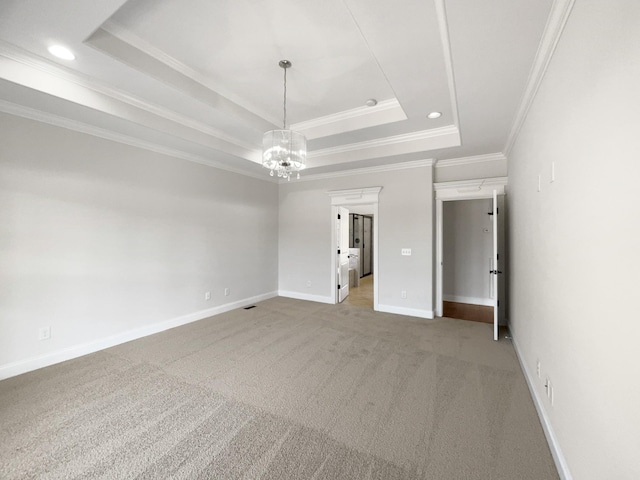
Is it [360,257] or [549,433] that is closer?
[549,433]

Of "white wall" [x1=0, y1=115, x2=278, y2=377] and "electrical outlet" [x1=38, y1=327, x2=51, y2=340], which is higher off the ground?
"white wall" [x1=0, y1=115, x2=278, y2=377]

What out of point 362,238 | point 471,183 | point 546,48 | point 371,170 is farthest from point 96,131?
point 362,238

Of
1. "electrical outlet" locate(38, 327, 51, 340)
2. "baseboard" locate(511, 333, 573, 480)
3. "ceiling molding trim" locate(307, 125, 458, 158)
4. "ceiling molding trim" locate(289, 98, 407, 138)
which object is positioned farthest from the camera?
"ceiling molding trim" locate(307, 125, 458, 158)

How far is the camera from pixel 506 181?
4043mm

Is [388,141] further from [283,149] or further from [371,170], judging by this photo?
[283,149]

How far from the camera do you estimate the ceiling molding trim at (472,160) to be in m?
4.15

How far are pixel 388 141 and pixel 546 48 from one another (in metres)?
2.31

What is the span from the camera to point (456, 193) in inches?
171

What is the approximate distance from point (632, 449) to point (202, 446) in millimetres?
2110

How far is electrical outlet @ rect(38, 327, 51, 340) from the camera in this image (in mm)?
2758

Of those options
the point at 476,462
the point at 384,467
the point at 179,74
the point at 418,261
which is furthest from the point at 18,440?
the point at 418,261

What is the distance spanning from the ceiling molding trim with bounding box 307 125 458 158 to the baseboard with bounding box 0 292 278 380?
3240 mm

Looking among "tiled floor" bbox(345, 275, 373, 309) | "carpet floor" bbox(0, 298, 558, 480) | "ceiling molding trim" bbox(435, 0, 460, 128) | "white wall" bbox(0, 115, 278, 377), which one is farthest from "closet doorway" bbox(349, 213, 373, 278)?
"ceiling molding trim" bbox(435, 0, 460, 128)

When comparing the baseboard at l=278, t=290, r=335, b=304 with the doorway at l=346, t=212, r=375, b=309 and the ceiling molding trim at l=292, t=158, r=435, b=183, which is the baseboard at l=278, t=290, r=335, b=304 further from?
the ceiling molding trim at l=292, t=158, r=435, b=183
